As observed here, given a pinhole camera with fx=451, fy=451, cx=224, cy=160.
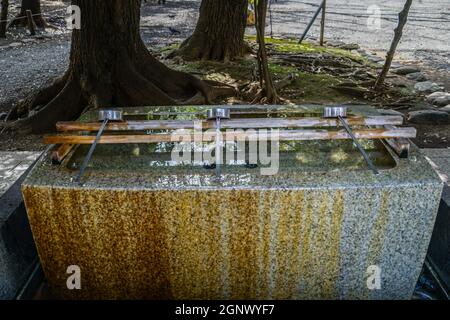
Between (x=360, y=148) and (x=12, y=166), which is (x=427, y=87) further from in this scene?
(x=12, y=166)

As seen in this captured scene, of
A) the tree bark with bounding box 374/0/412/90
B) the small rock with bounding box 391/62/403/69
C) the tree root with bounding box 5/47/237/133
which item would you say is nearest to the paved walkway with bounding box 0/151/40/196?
the tree root with bounding box 5/47/237/133

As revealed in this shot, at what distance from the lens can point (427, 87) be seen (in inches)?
305

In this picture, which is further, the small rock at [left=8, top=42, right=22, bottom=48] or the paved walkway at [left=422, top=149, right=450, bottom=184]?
the small rock at [left=8, top=42, right=22, bottom=48]

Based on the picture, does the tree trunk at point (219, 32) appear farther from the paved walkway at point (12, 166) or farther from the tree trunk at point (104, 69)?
the paved walkway at point (12, 166)

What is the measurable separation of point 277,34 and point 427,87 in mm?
7357

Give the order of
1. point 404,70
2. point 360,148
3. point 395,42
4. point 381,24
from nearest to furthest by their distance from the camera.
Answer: point 360,148, point 395,42, point 404,70, point 381,24

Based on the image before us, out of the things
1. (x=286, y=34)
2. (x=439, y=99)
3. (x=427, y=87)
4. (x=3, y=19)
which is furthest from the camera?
(x=286, y=34)

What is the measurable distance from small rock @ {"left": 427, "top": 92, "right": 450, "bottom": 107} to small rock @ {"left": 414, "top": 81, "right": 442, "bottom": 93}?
474 mm

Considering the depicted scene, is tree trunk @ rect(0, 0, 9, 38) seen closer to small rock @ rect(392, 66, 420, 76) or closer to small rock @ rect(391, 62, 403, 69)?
small rock @ rect(391, 62, 403, 69)

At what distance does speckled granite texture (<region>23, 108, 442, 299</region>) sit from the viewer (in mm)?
2318

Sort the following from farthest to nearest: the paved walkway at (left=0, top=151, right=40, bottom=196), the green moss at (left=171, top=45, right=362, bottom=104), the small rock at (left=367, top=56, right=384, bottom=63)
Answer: the small rock at (left=367, top=56, right=384, bottom=63) < the green moss at (left=171, top=45, right=362, bottom=104) < the paved walkway at (left=0, top=151, right=40, bottom=196)

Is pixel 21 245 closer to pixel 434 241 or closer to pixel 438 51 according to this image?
pixel 434 241

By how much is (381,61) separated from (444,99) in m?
3.53

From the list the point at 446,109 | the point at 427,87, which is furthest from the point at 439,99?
the point at 427,87
